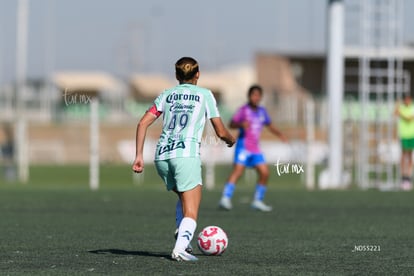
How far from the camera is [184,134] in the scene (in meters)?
11.0

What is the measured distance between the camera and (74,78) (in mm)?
78688

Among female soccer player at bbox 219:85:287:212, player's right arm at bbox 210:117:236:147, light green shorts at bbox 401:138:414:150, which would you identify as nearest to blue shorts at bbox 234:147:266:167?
female soccer player at bbox 219:85:287:212

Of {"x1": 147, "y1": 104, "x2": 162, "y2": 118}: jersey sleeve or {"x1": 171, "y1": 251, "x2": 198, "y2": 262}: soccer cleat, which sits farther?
{"x1": 147, "y1": 104, "x2": 162, "y2": 118}: jersey sleeve

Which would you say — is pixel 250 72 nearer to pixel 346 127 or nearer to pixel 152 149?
pixel 152 149

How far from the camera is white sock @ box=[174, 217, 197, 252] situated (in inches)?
424

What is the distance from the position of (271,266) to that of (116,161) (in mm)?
39566

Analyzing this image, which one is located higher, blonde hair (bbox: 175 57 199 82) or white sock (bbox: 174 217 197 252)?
blonde hair (bbox: 175 57 199 82)

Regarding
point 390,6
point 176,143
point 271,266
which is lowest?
point 271,266

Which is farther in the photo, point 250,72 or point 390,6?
point 250,72

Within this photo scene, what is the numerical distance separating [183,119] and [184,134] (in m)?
0.14

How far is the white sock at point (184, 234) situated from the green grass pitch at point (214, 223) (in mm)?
227

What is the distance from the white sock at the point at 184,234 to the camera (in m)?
10.8

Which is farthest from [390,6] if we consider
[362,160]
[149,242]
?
[149,242]

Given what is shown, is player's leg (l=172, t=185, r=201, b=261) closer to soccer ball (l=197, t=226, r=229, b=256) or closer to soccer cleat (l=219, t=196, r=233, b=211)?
soccer ball (l=197, t=226, r=229, b=256)
